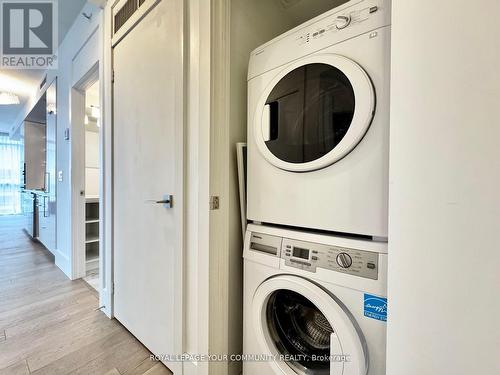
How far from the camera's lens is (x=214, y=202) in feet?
3.44

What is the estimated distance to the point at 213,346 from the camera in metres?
1.05

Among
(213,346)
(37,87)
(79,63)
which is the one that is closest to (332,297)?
(213,346)

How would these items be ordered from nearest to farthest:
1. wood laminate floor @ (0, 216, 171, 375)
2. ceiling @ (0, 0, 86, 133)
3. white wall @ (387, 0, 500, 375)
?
1. white wall @ (387, 0, 500, 375)
2. wood laminate floor @ (0, 216, 171, 375)
3. ceiling @ (0, 0, 86, 133)

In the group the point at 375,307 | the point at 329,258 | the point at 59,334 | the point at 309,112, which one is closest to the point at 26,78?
the point at 59,334

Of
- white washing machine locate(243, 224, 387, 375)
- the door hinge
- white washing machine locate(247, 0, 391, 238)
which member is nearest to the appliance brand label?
white washing machine locate(243, 224, 387, 375)

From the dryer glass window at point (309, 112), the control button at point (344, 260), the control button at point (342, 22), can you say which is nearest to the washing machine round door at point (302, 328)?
the control button at point (344, 260)

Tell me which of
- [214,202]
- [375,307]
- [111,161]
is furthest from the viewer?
[111,161]

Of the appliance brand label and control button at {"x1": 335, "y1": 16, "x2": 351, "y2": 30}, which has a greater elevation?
control button at {"x1": 335, "y1": 16, "x2": 351, "y2": 30}

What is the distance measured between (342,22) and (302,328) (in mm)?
1213

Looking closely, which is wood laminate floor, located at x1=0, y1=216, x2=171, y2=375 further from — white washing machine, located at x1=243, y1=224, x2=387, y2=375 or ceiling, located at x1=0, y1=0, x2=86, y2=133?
ceiling, located at x1=0, y1=0, x2=86, y2=133

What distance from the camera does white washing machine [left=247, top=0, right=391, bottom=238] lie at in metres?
0.73

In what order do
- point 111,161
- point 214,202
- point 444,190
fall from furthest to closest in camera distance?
point 111,161
point 214,202
point 444,190

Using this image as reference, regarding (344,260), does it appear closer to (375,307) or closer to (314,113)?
(375,307)

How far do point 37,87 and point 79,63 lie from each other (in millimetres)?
2175
